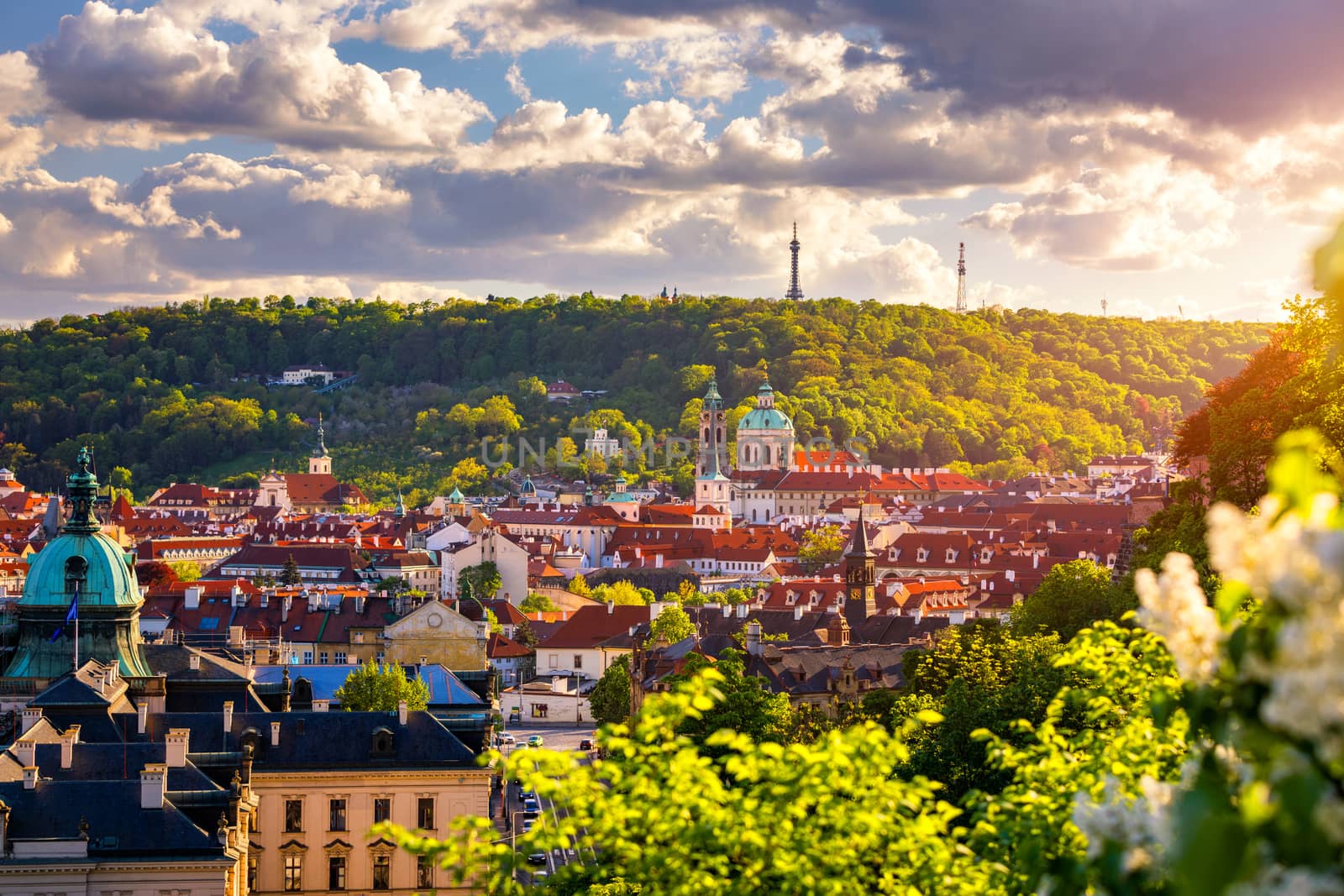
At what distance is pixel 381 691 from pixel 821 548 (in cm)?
9660

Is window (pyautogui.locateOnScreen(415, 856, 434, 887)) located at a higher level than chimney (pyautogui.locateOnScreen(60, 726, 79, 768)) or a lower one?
lower

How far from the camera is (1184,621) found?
7230 millimetres

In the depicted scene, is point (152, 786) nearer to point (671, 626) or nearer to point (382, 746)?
point (382, 746)

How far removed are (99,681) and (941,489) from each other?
517 feet

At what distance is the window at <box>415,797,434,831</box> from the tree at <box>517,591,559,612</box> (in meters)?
67.0

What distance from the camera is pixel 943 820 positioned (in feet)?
38.4

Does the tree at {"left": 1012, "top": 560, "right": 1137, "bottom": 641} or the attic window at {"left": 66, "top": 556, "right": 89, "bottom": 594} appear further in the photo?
the tree at {"left": 1012, "top": 560, "right": 1137, "bottom": 641}

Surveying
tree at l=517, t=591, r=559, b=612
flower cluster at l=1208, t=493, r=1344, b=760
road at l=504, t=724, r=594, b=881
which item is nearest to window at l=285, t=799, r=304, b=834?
road at l=504, t=724, r=594, b=881

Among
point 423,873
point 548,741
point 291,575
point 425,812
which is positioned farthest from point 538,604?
point 423,873

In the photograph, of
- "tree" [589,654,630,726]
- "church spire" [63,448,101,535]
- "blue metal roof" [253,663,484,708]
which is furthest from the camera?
"tree" [589,654,630,726]

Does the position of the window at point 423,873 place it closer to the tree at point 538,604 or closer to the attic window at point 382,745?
the attic window at point 382,745

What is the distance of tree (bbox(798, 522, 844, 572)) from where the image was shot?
137 metres

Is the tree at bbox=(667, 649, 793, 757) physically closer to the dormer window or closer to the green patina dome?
the dormer window

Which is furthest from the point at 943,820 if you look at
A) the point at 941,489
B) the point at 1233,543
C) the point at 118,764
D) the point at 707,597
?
the point at 941,489
